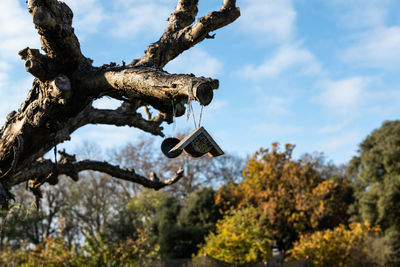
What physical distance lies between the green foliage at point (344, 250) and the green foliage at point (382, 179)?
3.77 metres

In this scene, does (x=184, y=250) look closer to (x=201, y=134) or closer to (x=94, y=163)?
(x=94, y=163)

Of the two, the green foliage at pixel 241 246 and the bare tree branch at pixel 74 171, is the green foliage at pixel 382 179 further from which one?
the bare tree branch at pixel 74 171

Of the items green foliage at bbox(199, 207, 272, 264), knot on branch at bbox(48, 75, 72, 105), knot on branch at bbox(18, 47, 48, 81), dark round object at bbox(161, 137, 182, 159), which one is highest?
knot on branch at bbox(18, 47, 48, 81)

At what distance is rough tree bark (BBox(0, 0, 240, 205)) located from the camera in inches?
117

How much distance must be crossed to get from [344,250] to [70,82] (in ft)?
42.6

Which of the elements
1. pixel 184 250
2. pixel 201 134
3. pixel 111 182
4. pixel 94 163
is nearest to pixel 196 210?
pixel 184 250

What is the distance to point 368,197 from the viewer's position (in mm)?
20047

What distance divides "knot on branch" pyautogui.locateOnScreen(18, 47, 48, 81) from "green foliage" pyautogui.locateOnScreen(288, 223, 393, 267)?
1180cm

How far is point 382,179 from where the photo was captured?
66.5ft

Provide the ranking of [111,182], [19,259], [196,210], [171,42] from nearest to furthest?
[171,42], [19,259], [196,210], [111,182]

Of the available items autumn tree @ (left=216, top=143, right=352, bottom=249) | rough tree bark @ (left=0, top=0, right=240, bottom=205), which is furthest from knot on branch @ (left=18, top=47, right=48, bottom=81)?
autumn tree @ (left=216, top=143, right=352, bottom=249)

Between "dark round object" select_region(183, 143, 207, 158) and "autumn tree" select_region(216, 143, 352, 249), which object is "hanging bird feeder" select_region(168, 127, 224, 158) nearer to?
"dark round object" select_region(183, 143, 207, 158)

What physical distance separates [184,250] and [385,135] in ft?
37.3

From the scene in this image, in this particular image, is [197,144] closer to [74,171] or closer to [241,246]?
[74,171]
